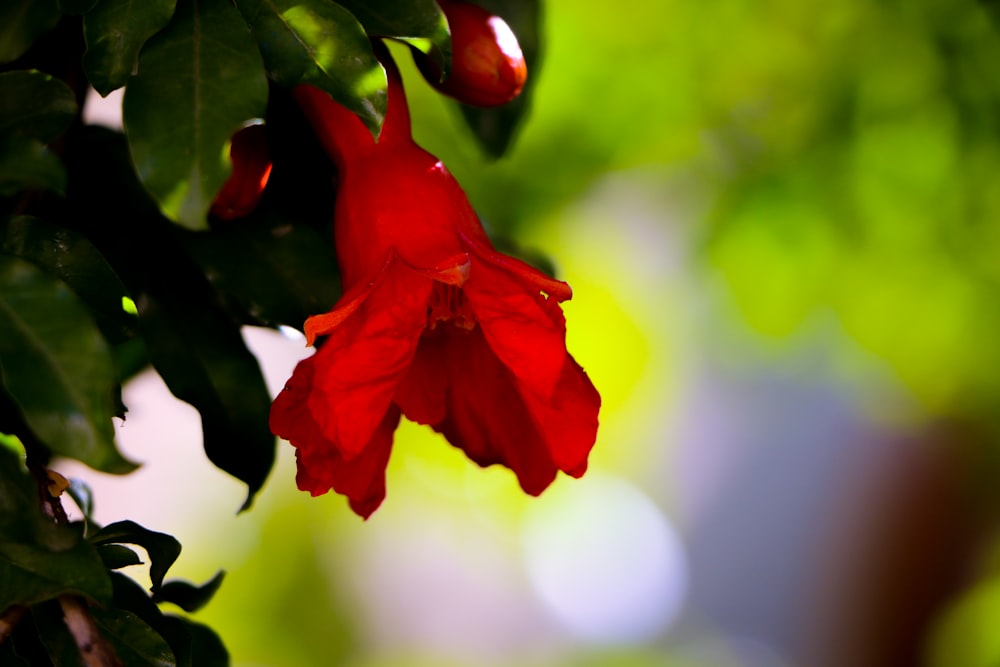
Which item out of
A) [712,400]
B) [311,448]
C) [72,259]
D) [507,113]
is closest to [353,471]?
[311,448]

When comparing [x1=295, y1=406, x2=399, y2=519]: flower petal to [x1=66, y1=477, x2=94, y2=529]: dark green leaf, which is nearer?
[x1=295, y1=406, x2=399, y2=519]: flower petal

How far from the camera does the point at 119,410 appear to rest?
1.08 feet

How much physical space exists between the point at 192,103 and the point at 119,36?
3 centimetres

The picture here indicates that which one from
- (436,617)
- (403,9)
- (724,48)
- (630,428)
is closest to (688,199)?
(724,48)

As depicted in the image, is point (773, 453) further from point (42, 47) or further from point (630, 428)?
point (42, 47)

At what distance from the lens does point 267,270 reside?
1.41 ft

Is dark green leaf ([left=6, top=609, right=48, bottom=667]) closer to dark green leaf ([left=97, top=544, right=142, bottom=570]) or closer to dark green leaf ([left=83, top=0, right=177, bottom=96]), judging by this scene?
dark green leaf ([left=97, top=544, right=142, bottom=570])

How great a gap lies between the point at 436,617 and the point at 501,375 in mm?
2325

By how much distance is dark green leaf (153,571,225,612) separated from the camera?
0.46m

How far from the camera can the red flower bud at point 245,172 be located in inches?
15.6

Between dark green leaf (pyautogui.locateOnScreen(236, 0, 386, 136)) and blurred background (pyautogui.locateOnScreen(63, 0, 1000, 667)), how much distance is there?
38 centimetres

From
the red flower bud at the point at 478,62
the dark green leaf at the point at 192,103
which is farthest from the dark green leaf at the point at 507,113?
the dark green leaf at the point at 192,103

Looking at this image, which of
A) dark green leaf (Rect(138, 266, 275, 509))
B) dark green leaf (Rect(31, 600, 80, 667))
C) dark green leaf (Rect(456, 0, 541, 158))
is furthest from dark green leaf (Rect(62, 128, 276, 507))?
dark green leaf (Rect(456, 0, 541, 158))

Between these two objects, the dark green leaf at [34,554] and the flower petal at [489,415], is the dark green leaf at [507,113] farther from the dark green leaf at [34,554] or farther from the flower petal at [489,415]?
the dark green leaf at [34,554]
